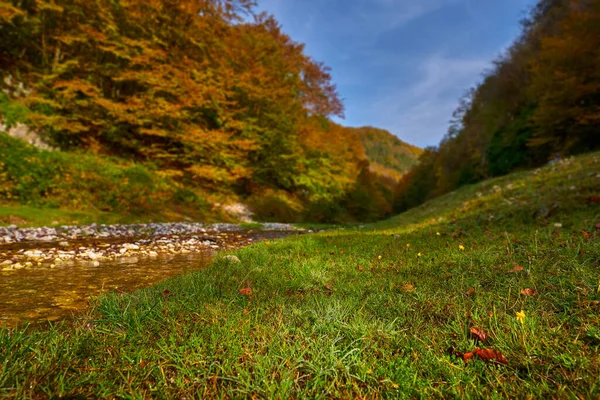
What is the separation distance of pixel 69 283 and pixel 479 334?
15.4 ft

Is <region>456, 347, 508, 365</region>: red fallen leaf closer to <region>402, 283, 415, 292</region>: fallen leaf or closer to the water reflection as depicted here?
<region>402, 283, 415, 292</region>: fallen leaf

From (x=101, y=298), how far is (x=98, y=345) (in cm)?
105

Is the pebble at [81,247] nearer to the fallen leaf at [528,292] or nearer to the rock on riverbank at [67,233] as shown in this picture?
the rock on riverbank at [67,233]

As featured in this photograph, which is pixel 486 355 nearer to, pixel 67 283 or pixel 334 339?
pixel 334 339

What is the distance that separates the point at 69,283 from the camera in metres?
3.76

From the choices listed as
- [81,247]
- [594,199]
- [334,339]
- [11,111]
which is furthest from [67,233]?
[594,199]

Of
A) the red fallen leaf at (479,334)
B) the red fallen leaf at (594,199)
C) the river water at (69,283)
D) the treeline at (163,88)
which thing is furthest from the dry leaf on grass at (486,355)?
the treeline at (163,88)

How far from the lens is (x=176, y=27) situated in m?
19.3

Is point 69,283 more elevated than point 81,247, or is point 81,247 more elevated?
point 69,283

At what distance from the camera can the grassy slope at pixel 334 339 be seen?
155cm

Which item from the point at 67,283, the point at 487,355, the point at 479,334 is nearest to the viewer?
the point at 487,355

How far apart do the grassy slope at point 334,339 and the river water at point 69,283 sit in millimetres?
546

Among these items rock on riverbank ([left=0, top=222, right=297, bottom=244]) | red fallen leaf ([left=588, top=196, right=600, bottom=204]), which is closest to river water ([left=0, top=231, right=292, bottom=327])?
rock on riverbank ([left=0, top=222, right=297, bottom=244])

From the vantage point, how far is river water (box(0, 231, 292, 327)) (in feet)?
9.24
